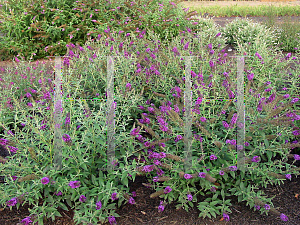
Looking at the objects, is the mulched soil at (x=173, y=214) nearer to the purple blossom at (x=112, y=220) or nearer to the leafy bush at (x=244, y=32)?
the purple blossom at (x=112, y=220)

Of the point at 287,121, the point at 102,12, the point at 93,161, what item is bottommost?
the point at 93,161

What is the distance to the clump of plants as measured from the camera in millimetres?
7453

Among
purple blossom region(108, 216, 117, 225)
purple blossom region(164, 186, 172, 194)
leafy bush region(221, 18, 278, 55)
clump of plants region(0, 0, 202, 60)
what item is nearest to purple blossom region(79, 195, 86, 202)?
purple blossom region(108, 216, 117, 225)

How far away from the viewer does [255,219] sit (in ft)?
8.75

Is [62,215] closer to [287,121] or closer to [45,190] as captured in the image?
[45,190]

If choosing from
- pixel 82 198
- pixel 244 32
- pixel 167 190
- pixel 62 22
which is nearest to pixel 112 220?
pixel 82 198

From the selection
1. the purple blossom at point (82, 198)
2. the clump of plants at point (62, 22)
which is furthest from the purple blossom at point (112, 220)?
the clump of plants at point (62, 22)

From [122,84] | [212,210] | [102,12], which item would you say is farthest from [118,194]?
[102,12]

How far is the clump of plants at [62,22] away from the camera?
7.45m

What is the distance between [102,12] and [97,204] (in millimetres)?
6316

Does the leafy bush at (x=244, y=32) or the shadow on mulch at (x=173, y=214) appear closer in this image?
the shadow on mulch at (x=173, y=214)

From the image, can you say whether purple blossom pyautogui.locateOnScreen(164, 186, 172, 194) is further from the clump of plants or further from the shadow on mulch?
the clump of plants

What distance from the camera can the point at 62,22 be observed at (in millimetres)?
7574

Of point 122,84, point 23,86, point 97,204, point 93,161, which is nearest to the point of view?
point 97,204
